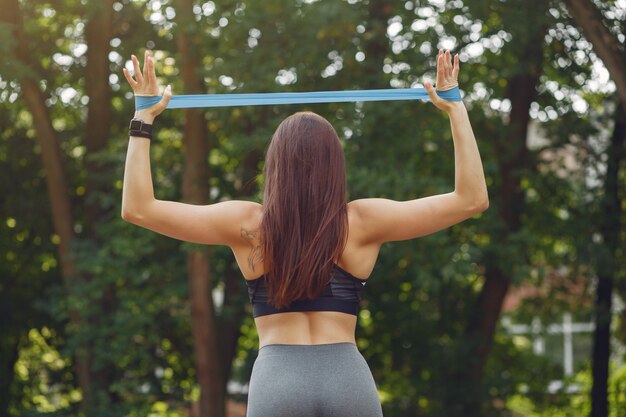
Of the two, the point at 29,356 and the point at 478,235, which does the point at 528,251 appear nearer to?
the point at 478,235

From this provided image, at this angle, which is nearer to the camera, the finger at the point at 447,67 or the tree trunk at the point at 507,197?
the finger at the point at 447,67

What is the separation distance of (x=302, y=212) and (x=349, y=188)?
19.0 feet

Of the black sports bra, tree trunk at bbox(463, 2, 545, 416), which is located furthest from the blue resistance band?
tree trunk at bbox(463, 2, 545, 416)

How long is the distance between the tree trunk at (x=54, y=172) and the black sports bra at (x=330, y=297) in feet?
25.0

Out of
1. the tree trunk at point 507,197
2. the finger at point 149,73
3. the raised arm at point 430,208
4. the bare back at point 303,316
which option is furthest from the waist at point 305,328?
the tree trunk at point 507,197

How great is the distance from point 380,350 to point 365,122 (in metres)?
3.87

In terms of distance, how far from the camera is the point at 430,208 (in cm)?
252

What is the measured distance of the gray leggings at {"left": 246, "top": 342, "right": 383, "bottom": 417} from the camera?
2.40m

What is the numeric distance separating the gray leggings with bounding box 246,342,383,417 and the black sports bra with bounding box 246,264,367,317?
0.10m

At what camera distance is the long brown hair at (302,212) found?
2439mm

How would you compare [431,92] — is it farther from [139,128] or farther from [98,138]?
[98,138]

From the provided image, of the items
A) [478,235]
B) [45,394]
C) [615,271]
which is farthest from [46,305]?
[615,271]

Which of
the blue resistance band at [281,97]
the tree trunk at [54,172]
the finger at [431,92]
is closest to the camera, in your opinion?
the finger at [431,92]

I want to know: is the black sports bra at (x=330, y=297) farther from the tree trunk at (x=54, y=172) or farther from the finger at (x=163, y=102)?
the tree trunk at (x=54, y=172)
